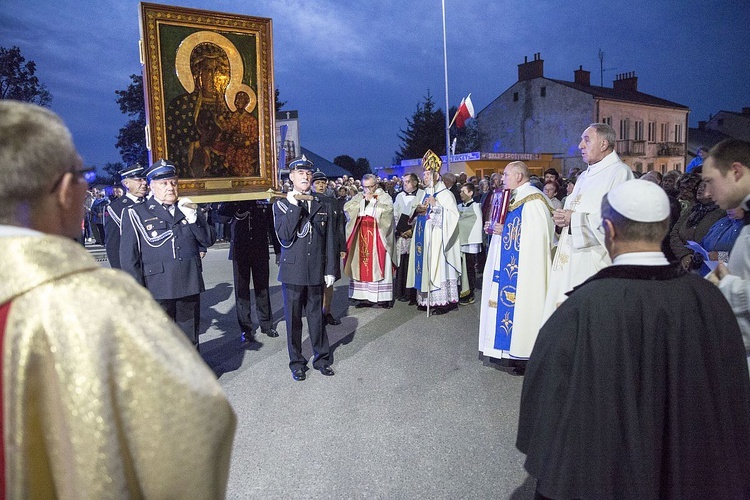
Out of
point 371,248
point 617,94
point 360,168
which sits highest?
point 617,94

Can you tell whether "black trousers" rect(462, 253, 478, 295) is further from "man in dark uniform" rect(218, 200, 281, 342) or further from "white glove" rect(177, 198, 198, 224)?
"white glove" rect(177, 198, 198, 224)

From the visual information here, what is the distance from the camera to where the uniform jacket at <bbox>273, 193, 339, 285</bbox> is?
5105 millimetres

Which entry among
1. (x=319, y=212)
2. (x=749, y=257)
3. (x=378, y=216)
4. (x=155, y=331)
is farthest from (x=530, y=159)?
(x=155, y=331)

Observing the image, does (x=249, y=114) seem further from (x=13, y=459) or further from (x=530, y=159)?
(x=530, y=159)

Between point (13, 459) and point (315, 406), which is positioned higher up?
point (13, 459)

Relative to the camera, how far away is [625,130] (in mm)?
33094

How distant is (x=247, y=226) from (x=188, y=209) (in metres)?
1.80

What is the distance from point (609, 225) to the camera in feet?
6.72

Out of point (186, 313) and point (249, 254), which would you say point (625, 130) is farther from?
point (186, 313)

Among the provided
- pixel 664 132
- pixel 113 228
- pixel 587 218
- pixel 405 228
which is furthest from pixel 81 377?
pixel 664 132

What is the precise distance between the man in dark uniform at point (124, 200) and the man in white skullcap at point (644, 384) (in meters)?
4.52

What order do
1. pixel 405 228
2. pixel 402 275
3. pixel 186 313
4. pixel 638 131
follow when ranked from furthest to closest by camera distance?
pixel 638 131 → pixel 402 275 → pixel 405 228 → pixel 186 313

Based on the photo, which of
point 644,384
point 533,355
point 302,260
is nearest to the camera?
point 644,384

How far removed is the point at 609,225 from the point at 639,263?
0.62 ft
